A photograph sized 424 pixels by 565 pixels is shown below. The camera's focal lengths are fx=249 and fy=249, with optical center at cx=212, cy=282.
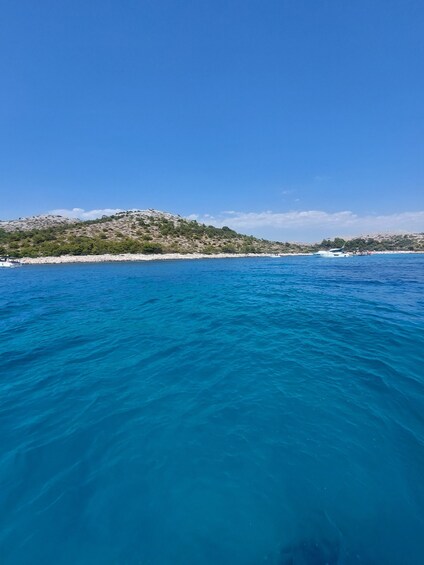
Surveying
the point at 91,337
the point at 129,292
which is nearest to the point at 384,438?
the point at 91,337

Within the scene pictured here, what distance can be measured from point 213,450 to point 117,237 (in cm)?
9007

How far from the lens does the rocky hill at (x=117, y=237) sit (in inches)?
2613

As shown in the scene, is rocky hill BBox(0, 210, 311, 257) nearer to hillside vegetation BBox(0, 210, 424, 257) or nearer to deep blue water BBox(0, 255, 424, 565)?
hillside vegetation BBox(0, 210, 424, 257)

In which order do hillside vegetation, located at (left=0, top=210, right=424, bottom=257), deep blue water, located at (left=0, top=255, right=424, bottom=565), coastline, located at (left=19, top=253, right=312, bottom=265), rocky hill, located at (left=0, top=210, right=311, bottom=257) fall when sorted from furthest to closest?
hillside vegetation, located at (left=0, top=210, right=424, bottom=257), rocky hill, located at (left=0, top=210, right=311, bottom=257), coastline, located at (left=19, top=253, right=312, bottom=265), deep blue water, located at (left=0, top=255, right=424, bottom=565)

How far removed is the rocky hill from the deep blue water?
64089mm

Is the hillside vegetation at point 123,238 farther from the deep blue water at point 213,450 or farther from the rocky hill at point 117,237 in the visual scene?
the deep blue water at point 213,450

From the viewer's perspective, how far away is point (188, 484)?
3957mm

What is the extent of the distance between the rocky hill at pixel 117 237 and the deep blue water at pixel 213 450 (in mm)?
64089

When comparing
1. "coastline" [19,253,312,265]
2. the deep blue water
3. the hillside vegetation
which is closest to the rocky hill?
the hillside vegetation

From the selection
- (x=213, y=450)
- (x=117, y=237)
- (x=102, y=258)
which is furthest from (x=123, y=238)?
(x=213, y=450)

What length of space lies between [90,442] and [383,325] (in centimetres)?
1212

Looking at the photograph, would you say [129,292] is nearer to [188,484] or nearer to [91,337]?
[91,337]

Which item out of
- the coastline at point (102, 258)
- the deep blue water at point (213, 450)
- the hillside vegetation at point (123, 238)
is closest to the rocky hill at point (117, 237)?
the hillside vegetation at point (123, 238)

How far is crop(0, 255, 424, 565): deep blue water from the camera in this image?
317cm
